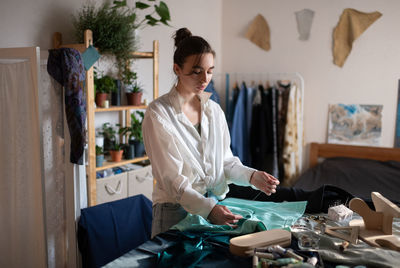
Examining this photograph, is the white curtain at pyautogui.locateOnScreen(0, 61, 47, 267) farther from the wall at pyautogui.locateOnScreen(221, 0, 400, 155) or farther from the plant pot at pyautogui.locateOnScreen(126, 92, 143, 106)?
the wall at pyautogui.locateOnScreen(221, 0, 400, 155)

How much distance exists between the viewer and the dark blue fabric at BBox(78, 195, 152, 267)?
199cm

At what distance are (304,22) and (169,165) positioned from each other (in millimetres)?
3340

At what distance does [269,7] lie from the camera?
13.9ft

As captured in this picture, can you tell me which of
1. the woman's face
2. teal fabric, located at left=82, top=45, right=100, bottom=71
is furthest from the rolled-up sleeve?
teal fabric, located at left=82, top=45, right=100, bottom=71

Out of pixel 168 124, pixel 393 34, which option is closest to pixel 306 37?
pixel 393 34

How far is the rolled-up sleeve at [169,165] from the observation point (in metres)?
1.23

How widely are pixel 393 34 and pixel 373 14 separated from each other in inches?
11.4

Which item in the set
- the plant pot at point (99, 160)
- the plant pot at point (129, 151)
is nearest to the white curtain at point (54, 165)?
the plant pot at point (99, 160)

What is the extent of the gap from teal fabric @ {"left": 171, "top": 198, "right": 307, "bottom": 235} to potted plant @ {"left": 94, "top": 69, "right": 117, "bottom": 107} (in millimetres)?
1512

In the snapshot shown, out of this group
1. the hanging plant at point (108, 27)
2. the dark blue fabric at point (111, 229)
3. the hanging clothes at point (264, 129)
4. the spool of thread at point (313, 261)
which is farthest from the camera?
the hanging clothes at point (264, 129)

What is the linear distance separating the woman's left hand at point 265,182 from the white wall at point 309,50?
2.08 metres

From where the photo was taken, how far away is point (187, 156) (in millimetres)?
1390

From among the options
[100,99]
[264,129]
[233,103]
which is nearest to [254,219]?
[100,99]

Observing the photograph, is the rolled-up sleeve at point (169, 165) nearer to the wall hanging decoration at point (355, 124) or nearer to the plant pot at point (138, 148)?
the plant pot at point (138, 148)
